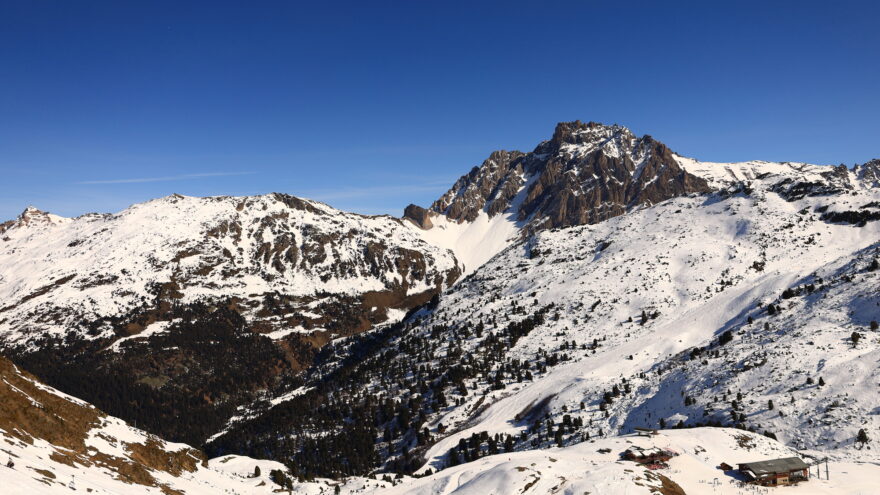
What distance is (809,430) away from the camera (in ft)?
214

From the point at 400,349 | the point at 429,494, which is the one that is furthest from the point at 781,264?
the point at 429,494

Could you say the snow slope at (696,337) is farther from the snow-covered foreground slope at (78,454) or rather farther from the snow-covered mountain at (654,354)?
the snow-covered foreground slope at (78,454)

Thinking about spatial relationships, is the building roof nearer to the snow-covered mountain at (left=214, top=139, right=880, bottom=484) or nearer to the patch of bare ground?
the snow-covered mountain at (left=214, top=139, right=880, bottom=484)

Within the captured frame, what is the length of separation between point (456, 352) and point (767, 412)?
3660 inches

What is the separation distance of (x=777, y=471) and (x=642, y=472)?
545 inches

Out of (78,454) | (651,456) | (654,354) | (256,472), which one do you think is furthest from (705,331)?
(78,454)

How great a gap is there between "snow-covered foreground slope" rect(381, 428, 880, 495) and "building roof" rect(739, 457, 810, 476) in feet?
5.59

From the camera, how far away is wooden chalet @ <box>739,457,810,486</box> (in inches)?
2031

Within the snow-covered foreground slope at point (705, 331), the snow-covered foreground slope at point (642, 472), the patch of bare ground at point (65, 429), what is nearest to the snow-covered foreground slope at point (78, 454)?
the patch of bare ground at point (65, 429)

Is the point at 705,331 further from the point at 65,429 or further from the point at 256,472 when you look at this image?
the point at 65,429

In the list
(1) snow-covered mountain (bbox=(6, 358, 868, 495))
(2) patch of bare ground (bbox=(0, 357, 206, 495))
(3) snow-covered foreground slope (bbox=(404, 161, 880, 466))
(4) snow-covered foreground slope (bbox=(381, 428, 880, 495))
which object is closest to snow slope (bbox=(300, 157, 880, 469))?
(3) snow-covered foreground slope (bbox=(404, 161, 880, 466))

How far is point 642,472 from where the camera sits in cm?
5191

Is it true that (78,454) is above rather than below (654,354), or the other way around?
below

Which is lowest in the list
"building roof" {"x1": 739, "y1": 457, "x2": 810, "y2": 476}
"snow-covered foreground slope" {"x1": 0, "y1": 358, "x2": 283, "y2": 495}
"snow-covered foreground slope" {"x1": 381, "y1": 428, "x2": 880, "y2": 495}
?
"snow-covered foreground slope" {"x1": 381, "y1": 428, "x2": 880, "y2": 495}
